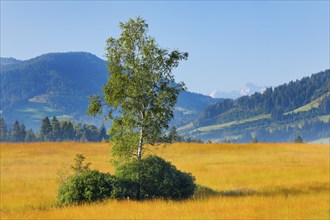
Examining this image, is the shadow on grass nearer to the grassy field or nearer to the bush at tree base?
the grassy field

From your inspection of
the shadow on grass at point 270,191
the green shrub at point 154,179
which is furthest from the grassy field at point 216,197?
the green shrub at point 154,179

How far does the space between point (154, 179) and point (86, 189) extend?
4.01 meters

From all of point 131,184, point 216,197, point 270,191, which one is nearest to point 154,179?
point 131,184

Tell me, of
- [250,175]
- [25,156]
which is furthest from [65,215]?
[25,156]

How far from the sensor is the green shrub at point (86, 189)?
25516mm

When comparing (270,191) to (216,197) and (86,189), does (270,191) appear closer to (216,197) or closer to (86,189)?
(216,197)

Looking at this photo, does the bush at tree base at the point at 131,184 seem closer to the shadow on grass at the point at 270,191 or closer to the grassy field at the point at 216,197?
the grassy field at the point at 216,197

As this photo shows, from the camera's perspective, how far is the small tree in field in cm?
2988

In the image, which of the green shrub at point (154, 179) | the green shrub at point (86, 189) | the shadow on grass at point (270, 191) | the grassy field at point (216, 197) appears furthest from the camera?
the shadow on grass at point (270, 191)

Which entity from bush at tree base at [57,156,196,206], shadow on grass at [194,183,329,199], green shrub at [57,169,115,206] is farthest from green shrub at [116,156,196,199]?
shadow on grass at [194,183,329,199]

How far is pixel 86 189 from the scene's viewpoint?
83.2 feet

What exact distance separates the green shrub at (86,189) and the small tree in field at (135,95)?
420 centimetres

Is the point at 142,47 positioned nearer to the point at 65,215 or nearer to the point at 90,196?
the point at 90,196

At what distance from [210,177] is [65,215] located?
23223 mm
